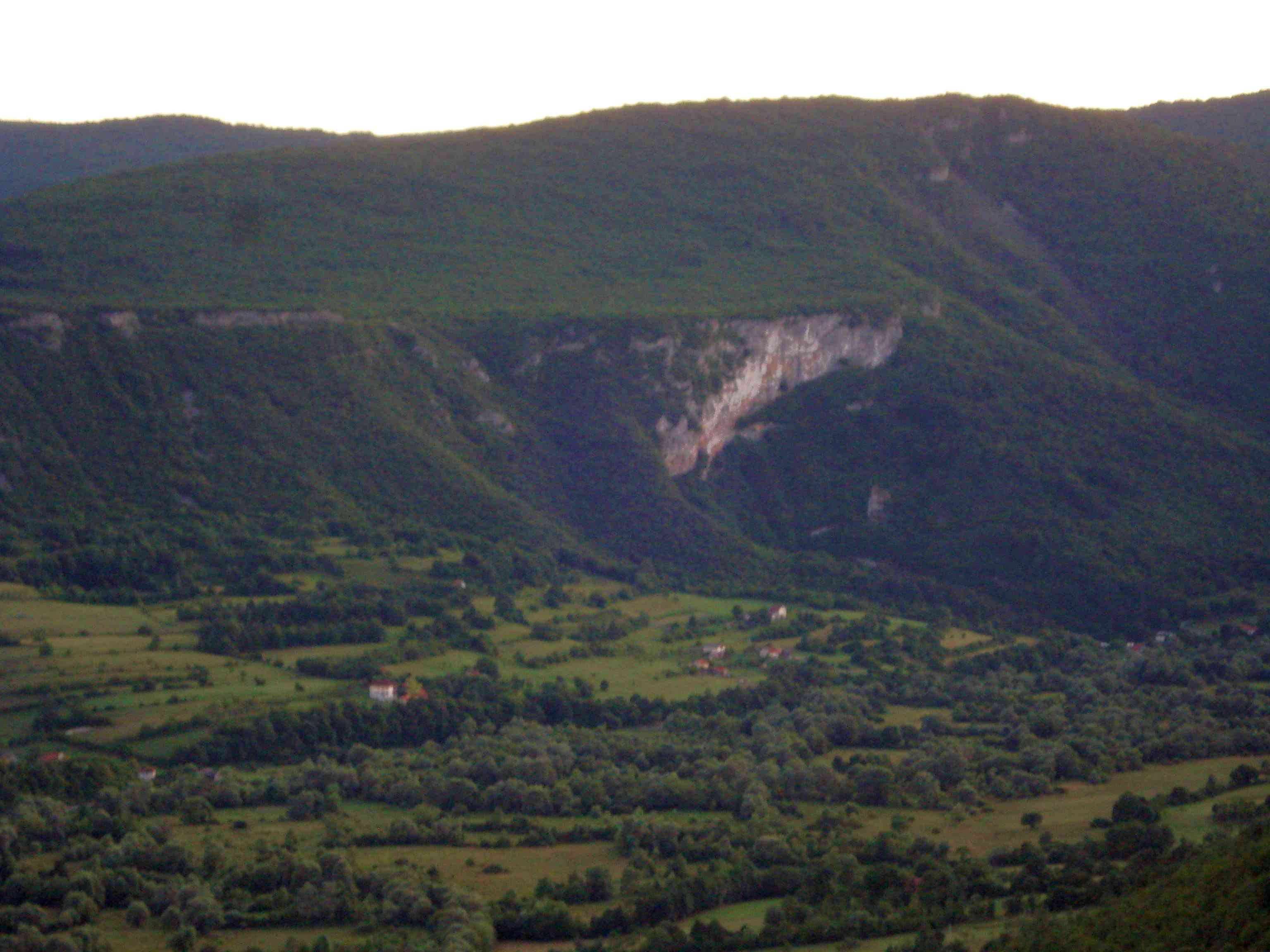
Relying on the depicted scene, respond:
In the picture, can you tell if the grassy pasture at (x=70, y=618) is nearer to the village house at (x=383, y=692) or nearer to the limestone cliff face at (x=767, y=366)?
the village house at (x=383, y=692)

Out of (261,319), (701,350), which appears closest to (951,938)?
(261,319)

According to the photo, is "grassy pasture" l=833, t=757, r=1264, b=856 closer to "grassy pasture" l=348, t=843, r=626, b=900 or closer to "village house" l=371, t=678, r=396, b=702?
"grassy pasture" l=348, t=843, r=626, b=900

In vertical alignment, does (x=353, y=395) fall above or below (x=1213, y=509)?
above

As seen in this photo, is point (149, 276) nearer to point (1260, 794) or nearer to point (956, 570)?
point (956, 570)

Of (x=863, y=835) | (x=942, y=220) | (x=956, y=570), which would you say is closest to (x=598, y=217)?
(x=942, y=220)

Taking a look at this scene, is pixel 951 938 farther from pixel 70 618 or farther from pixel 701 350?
pixel 701 350

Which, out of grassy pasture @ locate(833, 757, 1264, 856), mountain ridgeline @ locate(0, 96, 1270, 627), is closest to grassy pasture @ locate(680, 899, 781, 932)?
grassy pasture @ locate(833, 757, 1264, 856)
